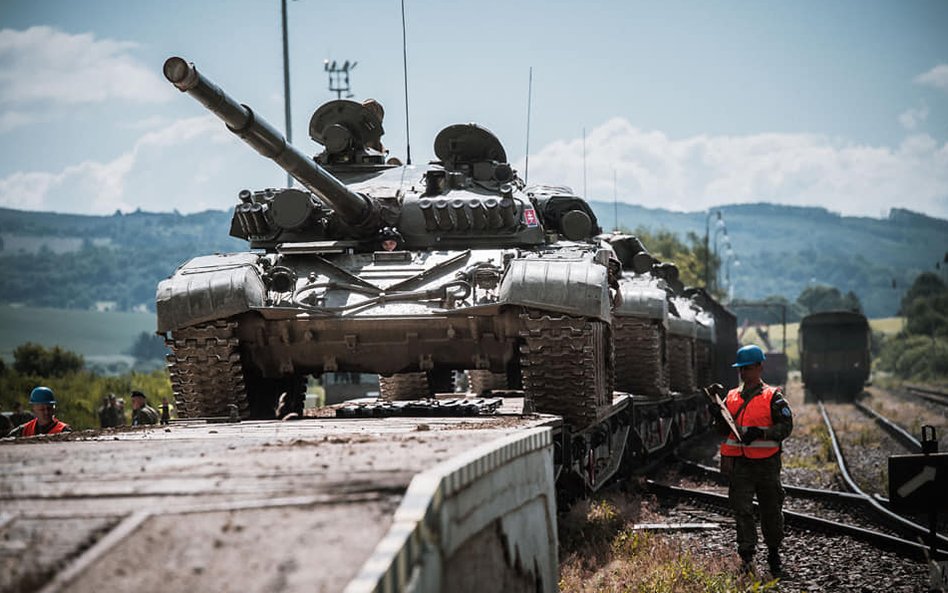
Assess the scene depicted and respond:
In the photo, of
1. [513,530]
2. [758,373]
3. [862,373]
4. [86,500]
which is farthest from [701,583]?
[862,373]

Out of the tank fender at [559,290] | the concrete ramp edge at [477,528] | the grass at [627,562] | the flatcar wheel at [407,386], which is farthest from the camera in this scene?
the flatcar wheel at [407,386]

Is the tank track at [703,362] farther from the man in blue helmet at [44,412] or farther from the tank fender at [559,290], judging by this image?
the man in blue helmet at [44,412]

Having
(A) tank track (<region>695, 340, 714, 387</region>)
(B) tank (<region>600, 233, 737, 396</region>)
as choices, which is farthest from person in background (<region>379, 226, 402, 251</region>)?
(A) tank track (<region>695, 340, 714, 387</region>)

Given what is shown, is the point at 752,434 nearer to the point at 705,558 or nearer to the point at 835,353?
the point at 705,558

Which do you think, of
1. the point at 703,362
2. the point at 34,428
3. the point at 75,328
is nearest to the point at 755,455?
the point at 34,428

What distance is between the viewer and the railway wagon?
43.2 m

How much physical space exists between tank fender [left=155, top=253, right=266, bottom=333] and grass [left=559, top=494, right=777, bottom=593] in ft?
10.6

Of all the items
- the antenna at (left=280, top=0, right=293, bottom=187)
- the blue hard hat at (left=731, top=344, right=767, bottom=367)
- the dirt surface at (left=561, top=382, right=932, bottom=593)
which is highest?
the antenna at (left=280, top=0, right=293, bottom=187)

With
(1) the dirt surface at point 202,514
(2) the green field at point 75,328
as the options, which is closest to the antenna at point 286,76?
(1) the dirt surface at point 202,514

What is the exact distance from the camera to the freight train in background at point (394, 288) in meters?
10.7

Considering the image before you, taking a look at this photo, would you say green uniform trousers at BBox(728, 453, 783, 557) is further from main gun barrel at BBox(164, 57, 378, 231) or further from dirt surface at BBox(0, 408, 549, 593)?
main gun barrel at BBox(164, 57, 378, 231)

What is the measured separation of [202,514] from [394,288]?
7.57m

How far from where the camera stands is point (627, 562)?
941cm

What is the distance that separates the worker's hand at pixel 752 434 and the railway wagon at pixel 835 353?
117 ft
